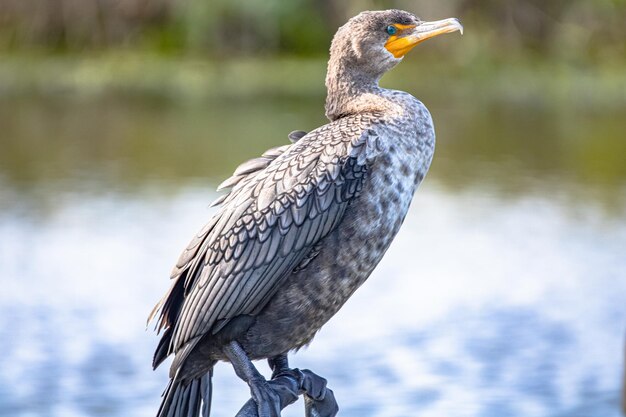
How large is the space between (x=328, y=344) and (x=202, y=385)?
4.88 meters

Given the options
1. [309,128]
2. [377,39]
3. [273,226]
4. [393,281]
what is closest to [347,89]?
[377,39]

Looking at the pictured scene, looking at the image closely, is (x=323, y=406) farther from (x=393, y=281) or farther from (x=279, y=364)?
(x=393, y=281)

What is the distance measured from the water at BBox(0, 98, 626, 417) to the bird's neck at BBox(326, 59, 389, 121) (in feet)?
12.8

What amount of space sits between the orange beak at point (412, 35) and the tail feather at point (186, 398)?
102 centimetres

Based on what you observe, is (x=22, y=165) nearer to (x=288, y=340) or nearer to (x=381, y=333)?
(x=381, y=333)

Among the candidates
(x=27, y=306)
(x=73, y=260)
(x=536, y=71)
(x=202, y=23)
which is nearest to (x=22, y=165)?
(x=73, y=260)

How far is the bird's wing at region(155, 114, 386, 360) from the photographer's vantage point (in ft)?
10.7

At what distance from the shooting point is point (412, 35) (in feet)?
11.5

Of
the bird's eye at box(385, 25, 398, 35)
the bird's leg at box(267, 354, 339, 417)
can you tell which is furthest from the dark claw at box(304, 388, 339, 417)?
the bird's eye at box(385, 25, 398, 35)

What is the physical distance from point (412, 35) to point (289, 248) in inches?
27.4

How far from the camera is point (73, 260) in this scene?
10047 mm

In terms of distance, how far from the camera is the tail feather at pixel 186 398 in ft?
10.7

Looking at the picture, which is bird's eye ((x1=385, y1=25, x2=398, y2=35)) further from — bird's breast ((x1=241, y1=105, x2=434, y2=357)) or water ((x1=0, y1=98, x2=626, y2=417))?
water ((x1=0, y1=98, x2=626, y2=417))

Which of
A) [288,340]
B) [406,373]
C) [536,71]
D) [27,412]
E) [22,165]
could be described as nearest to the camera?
[288,340]
